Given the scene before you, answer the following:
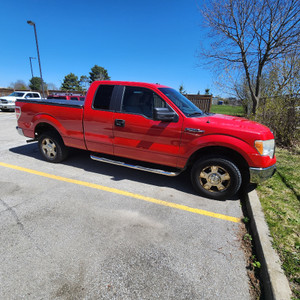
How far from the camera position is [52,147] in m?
4.81

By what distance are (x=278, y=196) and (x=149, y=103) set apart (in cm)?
291

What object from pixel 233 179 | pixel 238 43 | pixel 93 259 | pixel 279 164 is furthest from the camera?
pixel 238 43

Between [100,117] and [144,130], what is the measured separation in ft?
3.34

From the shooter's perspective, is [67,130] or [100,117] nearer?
[100,117]

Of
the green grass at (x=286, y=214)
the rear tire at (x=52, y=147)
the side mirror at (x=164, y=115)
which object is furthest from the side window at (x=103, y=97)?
the green grass at (x=286, y=214)

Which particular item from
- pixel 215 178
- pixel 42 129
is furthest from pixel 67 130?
pixel 215 178

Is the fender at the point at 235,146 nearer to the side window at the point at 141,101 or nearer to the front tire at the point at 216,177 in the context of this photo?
the front tire at the point at 216,177

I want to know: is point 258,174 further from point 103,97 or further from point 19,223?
point 19,223

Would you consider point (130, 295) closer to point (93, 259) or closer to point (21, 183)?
point (93, 259)

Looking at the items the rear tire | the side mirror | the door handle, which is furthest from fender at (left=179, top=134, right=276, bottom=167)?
the rear tire

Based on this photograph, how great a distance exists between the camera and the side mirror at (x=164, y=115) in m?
3.10

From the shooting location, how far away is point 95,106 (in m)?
4.00

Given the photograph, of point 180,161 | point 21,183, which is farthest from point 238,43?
point 21,183

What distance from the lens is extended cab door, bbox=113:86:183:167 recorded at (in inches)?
135
